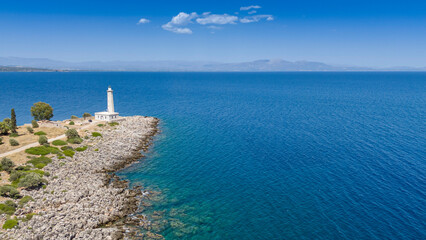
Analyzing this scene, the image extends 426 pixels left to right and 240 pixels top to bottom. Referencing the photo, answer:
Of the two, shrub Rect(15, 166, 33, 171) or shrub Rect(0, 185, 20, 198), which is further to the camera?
shrub Rect(15, 166, 33, 171)

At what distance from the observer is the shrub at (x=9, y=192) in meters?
33.7

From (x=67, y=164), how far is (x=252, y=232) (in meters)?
35.1

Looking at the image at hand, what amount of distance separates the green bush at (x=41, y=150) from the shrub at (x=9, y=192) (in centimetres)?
1577

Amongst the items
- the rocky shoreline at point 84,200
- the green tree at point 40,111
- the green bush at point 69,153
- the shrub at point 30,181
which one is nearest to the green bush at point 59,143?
the green bush at point 69,153

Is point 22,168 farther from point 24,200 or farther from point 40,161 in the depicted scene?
point 24,200

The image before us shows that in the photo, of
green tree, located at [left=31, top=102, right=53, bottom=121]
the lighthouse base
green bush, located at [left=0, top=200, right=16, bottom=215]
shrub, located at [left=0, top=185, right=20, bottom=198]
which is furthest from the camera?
the lighthouse base

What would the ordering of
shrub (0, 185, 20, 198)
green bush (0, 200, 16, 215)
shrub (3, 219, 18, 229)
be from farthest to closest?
shrub (0, 185, 20, 198), green bush (0, 200, 16, 215), shrub (3, 219, 18, 229)

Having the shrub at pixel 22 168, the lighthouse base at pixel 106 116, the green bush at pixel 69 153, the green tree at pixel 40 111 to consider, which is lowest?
the green bush at pixel 69 153

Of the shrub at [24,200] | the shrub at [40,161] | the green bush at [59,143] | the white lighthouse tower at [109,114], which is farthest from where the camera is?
the white lighthouse tower at [109,114]

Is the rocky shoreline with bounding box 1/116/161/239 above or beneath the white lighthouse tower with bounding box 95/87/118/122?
beneath

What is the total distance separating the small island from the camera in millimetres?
29438

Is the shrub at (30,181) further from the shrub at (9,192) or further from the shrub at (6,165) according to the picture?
the shrub at (6,165)

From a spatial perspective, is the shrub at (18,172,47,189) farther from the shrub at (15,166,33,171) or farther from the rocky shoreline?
the shrub at (15,166,33,171)

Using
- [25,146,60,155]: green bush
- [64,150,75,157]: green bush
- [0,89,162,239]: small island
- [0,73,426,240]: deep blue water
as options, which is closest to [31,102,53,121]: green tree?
[0,89,162,239]: small island
